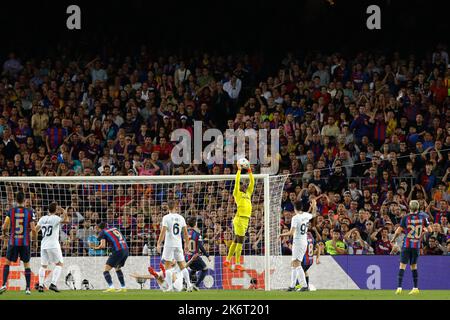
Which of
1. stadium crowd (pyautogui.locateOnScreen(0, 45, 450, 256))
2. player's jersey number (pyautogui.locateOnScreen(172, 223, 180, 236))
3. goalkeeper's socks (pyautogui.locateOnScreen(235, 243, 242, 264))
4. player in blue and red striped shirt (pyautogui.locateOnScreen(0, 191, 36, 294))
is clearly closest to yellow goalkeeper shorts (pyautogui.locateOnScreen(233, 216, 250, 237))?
goalkeeper's socks (pyautogui.locateOnScreen(235, 243, 242, 264))

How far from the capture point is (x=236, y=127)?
29453 mm

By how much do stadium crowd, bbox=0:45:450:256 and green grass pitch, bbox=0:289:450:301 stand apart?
2.92 metres

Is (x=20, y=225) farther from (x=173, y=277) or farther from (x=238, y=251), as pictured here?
(x=238, y=251)

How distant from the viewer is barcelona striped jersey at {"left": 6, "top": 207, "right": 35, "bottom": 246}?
886 inches

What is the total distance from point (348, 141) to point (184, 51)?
7057 mm

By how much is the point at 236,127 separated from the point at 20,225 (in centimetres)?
850

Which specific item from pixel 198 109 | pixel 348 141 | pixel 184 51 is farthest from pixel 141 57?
pixel 348 141

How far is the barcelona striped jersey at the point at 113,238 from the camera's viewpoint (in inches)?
926

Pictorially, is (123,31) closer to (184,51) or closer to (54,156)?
(184,51)

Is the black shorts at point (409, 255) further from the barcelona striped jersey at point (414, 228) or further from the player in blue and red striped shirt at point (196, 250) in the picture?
the player in blue and red striped shirt at point (196, 250)

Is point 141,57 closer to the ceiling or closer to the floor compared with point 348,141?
closer to the ceiling

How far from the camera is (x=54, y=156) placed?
29234mm

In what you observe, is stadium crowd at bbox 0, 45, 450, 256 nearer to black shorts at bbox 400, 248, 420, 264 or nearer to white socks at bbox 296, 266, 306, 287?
white socks at bbox 296, 266, 306, 287

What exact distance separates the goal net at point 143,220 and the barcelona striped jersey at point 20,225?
7.96ft
